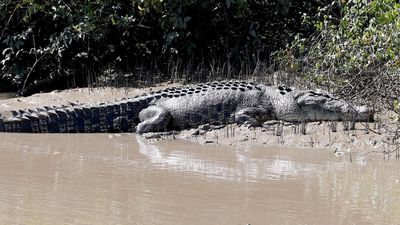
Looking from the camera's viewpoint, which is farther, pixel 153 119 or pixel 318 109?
pixel 153 119

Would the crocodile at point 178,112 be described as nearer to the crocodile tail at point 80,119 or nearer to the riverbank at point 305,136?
the crocodile tail at point 80,119

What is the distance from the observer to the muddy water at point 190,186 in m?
4.66

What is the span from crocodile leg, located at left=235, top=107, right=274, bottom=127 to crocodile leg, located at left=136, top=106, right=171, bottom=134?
38.9 inches

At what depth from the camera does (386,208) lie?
4867 millimetres

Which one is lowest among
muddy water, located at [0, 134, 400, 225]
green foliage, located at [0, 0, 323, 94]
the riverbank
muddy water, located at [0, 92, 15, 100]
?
muddy water, located at [0, 134, 400, 225]

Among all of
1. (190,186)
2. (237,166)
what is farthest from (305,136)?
(190,186)

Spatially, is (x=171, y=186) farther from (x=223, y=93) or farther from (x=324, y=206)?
(x=223, y=93)

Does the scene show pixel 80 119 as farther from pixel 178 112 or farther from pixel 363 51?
pixel 363 51

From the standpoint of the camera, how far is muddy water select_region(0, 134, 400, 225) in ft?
15.3

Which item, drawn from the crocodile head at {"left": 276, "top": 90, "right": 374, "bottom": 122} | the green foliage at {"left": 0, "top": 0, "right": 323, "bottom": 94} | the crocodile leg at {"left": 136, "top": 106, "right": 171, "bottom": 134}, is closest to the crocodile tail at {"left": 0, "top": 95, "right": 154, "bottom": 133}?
the crocodile leg at {"left": 136, "top": 106, "right": 171, "bottom": 134}

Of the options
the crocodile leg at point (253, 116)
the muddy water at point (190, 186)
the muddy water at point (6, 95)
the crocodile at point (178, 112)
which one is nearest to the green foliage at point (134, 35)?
the muddy water at point (6, 95)

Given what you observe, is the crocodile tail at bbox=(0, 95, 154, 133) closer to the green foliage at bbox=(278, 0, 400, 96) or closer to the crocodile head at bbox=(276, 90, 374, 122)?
the crocodile head at bbox=(276, 90, 374, 122)

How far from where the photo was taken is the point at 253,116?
30.6 ft

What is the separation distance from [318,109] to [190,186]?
12.8ft
